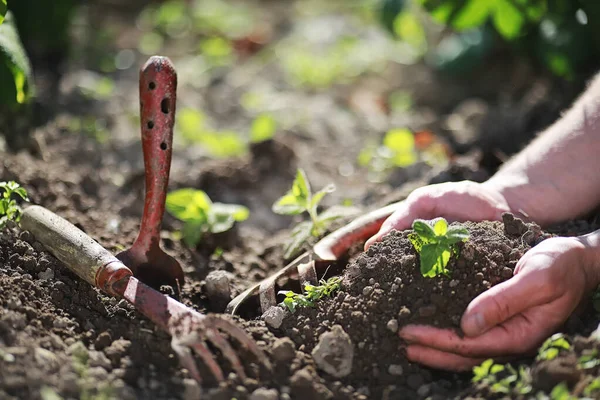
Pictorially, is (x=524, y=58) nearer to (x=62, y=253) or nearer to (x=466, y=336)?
(x=466, y=336)

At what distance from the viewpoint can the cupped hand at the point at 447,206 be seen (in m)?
2.36

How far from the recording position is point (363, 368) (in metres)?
2.05

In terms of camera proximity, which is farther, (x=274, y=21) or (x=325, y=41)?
(x=274, y=21)

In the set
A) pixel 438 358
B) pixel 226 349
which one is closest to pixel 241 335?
pixel 226 349

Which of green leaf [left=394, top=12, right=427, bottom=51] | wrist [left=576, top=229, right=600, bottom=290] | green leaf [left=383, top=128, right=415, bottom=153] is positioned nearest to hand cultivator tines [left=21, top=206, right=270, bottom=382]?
wrist [left=576, top=229, right=600, bottom=290]

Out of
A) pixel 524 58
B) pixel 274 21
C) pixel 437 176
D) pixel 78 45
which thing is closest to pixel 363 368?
pixel 437 176

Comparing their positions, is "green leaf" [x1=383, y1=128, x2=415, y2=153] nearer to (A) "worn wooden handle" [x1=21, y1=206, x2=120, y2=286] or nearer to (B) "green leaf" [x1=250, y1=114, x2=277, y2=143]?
(B) "green leaf" [x1=250, y1=114, x2=277, y2=143]

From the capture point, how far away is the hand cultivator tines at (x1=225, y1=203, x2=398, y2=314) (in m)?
2.29

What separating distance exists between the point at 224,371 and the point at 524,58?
3.12m

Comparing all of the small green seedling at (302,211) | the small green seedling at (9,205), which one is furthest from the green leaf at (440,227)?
the small green seedling at (9,205)

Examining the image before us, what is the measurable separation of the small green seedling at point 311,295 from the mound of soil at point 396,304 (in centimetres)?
2

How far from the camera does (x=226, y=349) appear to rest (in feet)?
6.58

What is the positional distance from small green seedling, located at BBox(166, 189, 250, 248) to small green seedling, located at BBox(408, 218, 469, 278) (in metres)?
1.04

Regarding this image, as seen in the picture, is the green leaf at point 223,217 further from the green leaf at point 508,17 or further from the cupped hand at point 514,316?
the green leaf at point 508,17
